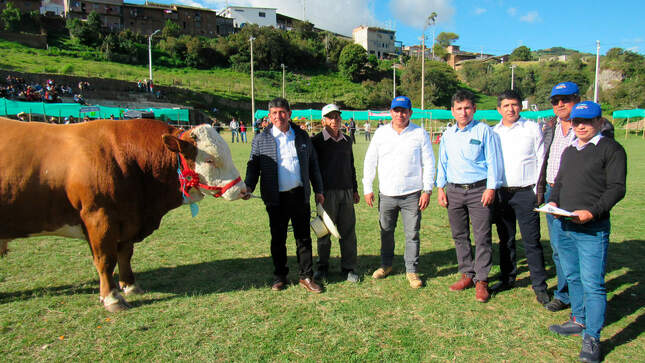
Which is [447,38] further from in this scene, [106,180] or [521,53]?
[106,180]

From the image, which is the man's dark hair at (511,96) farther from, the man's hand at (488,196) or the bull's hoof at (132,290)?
the bull's hoof at (132,290)

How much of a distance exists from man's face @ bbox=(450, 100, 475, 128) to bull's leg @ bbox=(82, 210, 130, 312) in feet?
12.9

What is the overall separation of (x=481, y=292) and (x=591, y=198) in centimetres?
163

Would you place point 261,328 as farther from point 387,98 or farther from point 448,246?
point 387,98

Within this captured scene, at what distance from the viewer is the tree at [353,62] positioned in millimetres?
83938

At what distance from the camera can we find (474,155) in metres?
4.43

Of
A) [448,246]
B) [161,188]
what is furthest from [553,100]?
[161,188]

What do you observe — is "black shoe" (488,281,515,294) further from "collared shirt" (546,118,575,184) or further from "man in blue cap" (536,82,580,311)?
"collared shirt" (546,118,575,184)

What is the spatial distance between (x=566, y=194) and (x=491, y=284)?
1.85 meters

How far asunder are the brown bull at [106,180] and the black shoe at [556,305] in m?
3.48

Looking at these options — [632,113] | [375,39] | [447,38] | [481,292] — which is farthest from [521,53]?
Result: [481,292]

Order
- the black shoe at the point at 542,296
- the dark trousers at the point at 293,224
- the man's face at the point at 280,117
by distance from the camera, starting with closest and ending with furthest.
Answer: the black shoe at the point at 542,296 < the man's face at the point at 280,117 < the dark trousers at the point at 293,224

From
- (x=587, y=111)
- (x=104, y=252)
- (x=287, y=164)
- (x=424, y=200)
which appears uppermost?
(x=587, y=111)

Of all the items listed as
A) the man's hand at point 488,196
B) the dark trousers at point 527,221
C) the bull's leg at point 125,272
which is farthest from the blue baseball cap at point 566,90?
the bull's leg at point 125,272
